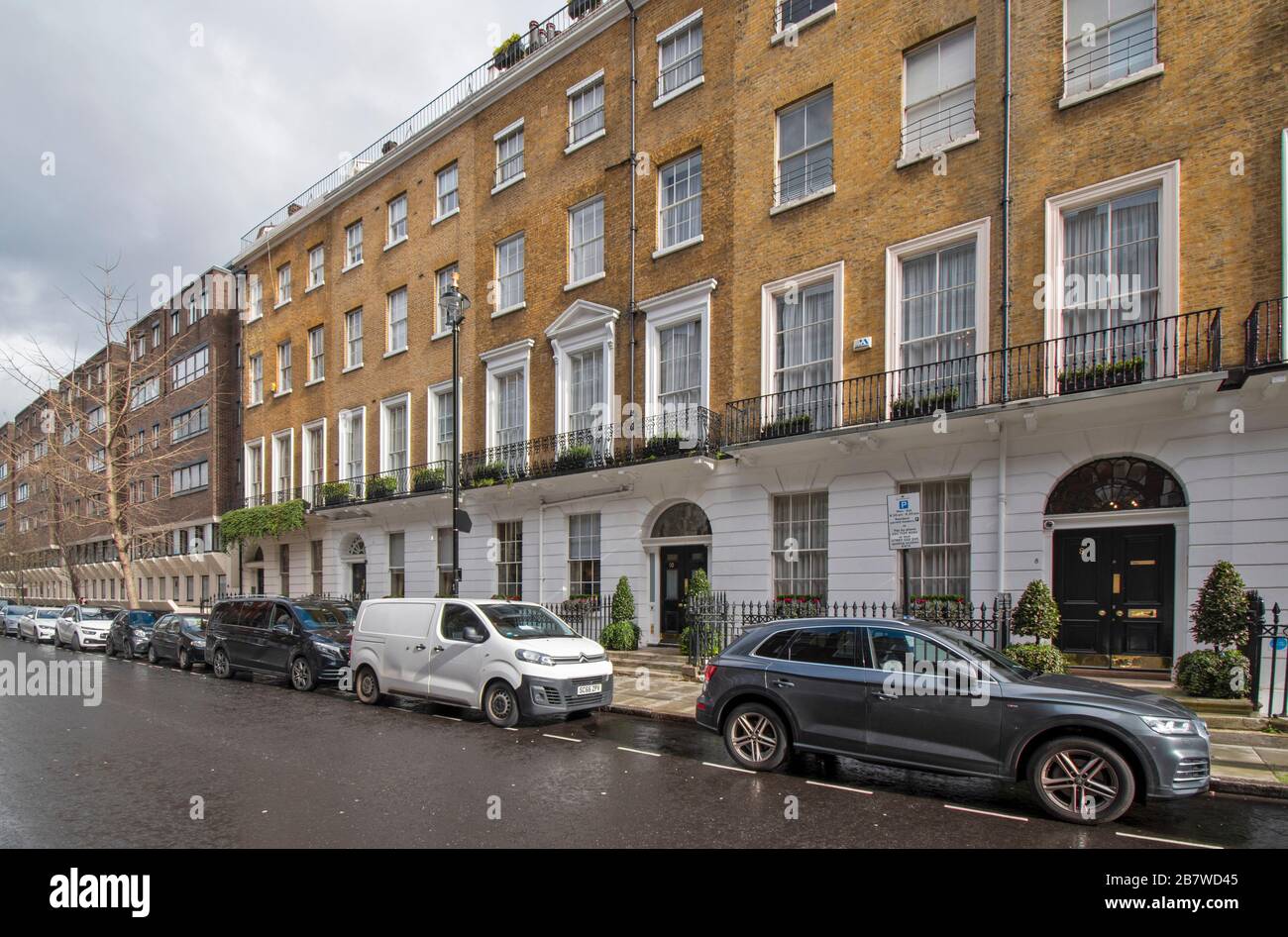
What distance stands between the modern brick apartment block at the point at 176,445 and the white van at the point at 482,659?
78.3 feet

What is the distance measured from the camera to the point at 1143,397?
35.4ft

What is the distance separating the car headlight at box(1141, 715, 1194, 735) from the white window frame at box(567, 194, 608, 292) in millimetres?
15316

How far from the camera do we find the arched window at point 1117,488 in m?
11.1

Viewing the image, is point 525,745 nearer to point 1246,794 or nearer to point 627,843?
point 627,843

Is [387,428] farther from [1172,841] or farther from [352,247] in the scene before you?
[1172,841]

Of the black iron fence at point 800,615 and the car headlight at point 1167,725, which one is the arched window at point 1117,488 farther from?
the car headlight at point 1167,725

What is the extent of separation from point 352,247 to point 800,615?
21886 mm

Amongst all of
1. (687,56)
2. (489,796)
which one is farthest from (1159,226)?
(489,796)

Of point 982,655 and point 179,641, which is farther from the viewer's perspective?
point 179,641

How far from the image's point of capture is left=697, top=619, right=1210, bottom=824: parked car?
621 cm

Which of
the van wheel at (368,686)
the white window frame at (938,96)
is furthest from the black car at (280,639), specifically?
the white window frame at (938,96)

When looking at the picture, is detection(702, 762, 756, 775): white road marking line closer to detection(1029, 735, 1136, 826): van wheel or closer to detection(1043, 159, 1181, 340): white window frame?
detection(1029, 735, 1136, 826): van wheel

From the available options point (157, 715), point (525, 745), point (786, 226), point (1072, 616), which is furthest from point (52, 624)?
point (1072, 616)

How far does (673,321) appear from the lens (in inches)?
685
